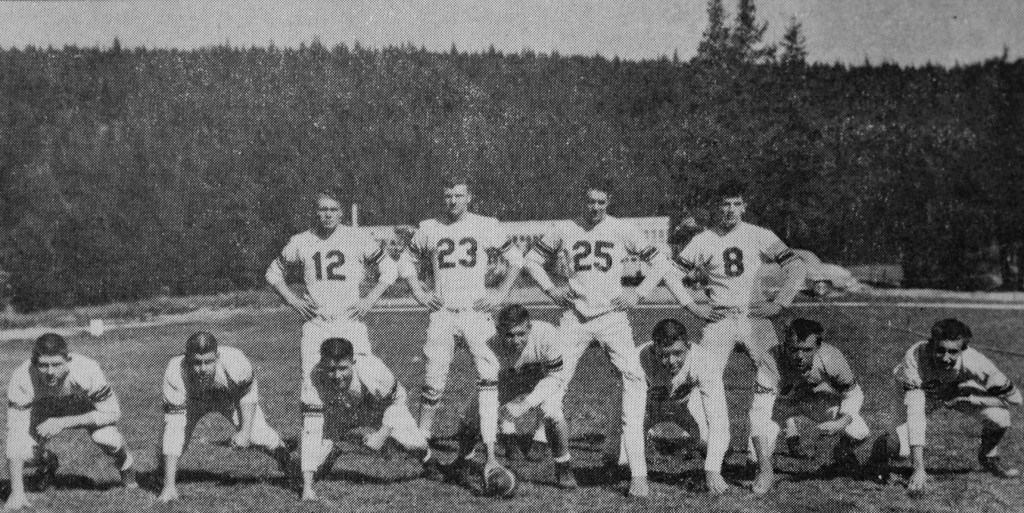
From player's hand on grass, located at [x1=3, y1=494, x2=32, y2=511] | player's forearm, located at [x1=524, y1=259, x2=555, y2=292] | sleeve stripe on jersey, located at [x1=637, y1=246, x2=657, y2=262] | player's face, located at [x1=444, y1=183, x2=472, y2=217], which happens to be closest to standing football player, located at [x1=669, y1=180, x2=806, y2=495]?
sleeve stripe on jersey, located at [x1=637, y1=246, x2=657, y2=262]

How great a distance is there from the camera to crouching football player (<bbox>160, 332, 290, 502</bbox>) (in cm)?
576

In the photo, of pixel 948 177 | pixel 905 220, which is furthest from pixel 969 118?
pixel 905 220

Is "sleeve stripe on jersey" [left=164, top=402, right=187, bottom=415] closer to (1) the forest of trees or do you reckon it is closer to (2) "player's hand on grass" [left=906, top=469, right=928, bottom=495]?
(2) "player's hand on grass" [left=906, top=469, right=928, bottom=495]

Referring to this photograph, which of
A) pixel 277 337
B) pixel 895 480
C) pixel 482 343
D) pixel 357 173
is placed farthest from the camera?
pixel 357 173

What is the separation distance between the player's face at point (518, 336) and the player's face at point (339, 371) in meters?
1.13

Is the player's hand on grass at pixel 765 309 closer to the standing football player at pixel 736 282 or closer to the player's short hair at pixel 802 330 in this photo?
the standing football player at pixel 736 282

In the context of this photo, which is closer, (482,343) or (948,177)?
(482,343)

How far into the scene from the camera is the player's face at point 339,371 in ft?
19.0

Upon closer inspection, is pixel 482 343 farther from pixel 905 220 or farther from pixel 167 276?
pixel 905 220

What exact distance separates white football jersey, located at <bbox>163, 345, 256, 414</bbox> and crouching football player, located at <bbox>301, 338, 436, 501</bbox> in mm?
557

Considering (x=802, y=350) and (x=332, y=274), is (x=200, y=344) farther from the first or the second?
(x=802, y=350)

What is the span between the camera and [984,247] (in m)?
23.3

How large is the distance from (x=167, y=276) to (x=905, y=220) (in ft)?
70.2

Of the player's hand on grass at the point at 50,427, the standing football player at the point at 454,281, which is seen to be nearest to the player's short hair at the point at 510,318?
the standing football player at the point at 454,281
